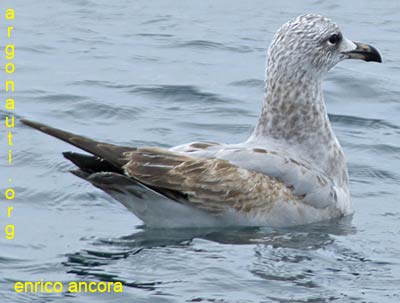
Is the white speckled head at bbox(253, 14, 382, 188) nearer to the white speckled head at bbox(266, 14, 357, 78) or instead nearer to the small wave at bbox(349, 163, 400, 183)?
the white speckled head at bbox(266, 14, 357, 78)

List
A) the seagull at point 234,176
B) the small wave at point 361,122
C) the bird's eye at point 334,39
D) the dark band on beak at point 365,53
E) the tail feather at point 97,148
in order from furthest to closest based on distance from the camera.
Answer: the small wave at point 361,122, the dark band on beak at point 365,53, the bird's eye at point 334,39, the seagull at point 234,176, the tail feather at point 97,148

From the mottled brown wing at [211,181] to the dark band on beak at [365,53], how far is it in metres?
1.75

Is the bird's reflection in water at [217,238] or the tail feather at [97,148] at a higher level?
the tail feather at [97,148]

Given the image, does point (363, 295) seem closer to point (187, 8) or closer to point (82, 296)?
point (82, 296)

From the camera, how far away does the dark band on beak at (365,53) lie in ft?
41.2

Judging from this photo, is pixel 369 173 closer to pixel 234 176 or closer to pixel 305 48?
pixel 305 48

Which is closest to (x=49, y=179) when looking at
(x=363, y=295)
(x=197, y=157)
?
(x=197, y=157)

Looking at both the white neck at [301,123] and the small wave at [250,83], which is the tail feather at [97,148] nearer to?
the white neck at [301,123]

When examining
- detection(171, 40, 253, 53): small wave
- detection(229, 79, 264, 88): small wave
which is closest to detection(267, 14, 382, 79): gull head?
detection(229, 79, 264, 88): small wave

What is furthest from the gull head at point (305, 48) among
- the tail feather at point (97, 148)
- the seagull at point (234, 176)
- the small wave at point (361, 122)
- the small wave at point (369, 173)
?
the small wave at point (361, 122)

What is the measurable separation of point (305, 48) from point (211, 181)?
66.0 inches

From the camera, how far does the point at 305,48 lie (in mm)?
12273

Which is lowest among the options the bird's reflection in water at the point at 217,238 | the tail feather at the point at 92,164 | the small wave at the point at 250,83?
the bird's reflection in water at the point at 217,238

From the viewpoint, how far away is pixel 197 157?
448 inches
